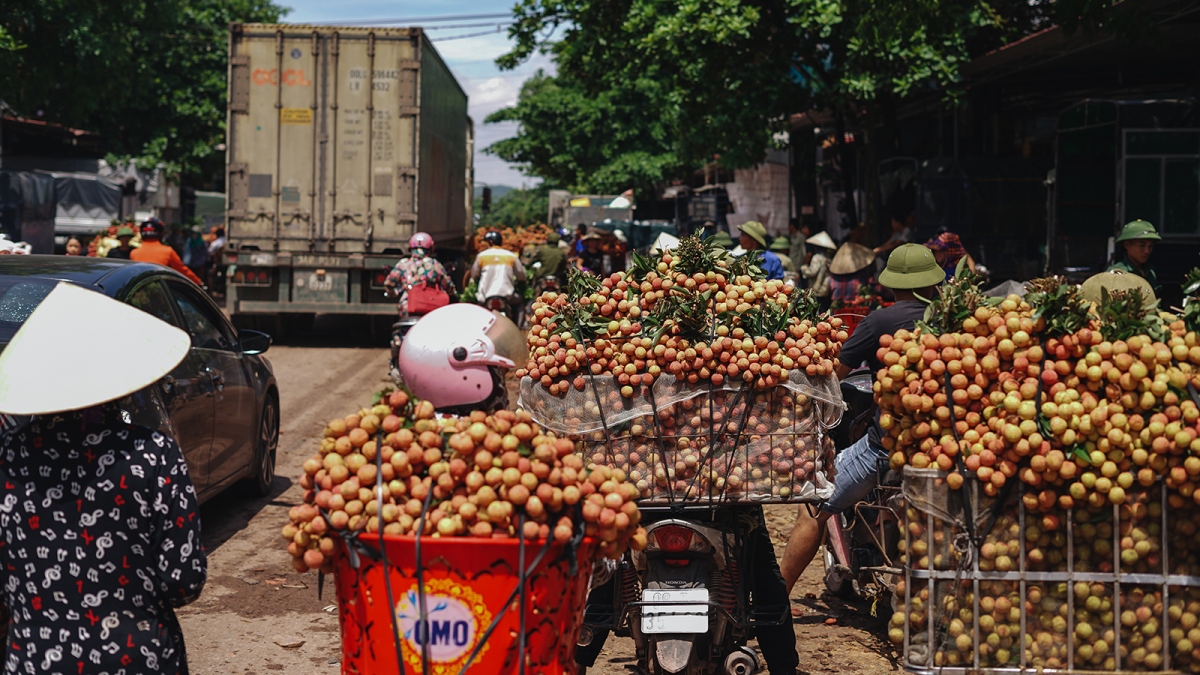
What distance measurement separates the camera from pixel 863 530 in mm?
5965

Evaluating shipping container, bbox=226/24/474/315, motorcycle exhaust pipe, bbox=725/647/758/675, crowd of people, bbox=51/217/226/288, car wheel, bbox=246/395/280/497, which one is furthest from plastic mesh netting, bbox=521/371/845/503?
shipping container, bbox=226/24/474/315

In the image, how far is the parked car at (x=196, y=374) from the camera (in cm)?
643

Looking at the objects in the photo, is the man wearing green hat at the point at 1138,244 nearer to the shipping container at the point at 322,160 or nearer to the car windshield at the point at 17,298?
the car windshield at the point at 17,298

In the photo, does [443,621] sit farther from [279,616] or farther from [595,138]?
[595,138]

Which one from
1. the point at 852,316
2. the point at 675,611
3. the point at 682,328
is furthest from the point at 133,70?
the point at 675,611

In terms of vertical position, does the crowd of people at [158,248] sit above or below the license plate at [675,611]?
above

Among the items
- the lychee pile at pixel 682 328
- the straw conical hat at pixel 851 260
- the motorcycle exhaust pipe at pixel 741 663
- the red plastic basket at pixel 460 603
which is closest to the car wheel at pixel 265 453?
the lychee pile at pixel 682 328

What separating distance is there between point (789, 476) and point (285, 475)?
615 cm

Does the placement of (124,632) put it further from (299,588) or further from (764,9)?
(764,9)

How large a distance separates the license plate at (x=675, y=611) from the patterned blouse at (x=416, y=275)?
8.92m

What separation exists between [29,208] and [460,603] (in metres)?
27.2

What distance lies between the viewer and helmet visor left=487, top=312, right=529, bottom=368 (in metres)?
3.99

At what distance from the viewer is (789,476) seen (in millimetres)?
4766

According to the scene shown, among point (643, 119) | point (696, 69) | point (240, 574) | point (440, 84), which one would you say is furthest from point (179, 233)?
point (240, 574)
